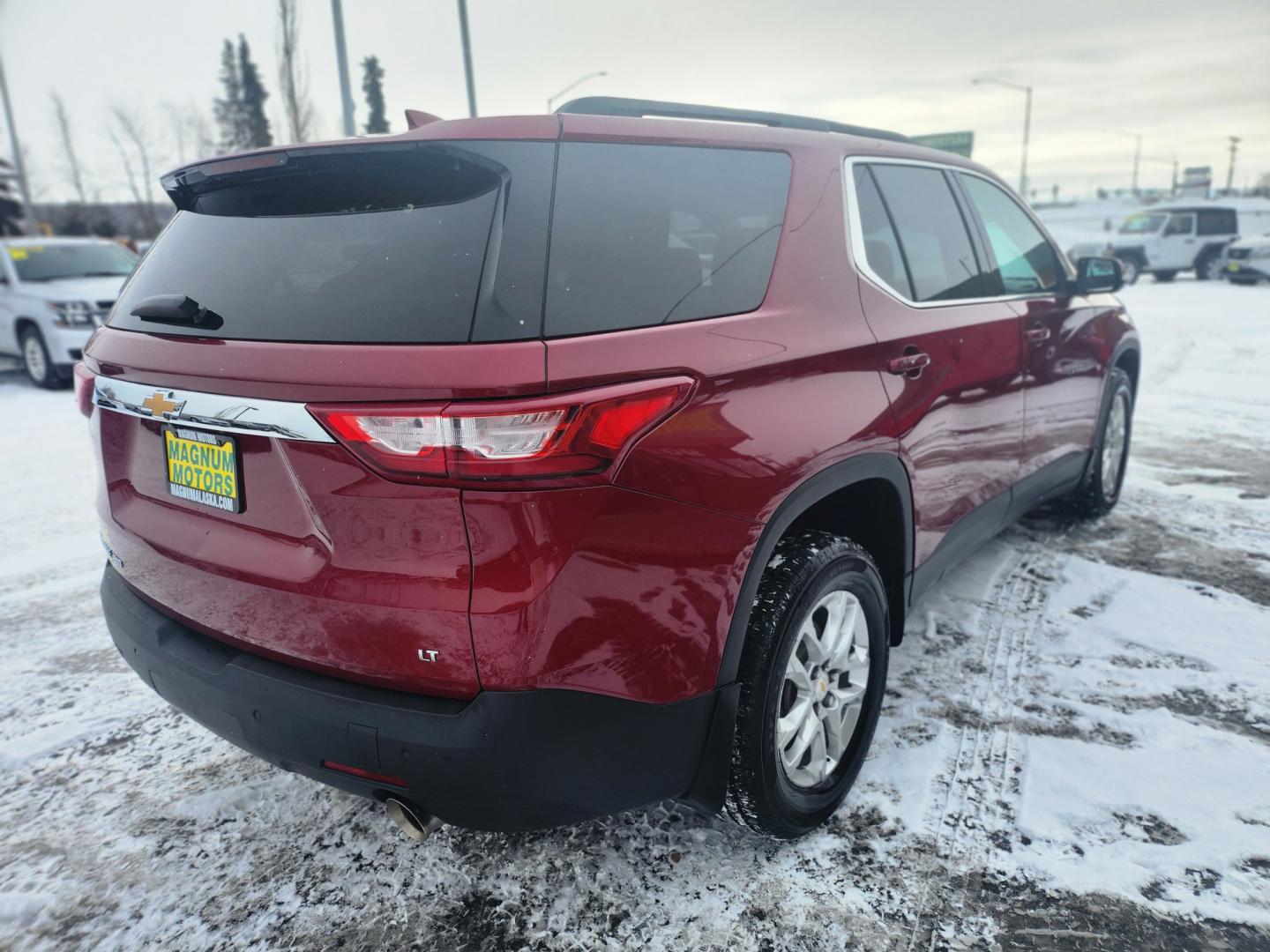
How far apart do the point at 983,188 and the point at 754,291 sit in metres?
2.02

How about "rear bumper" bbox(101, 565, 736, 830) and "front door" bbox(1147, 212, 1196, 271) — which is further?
"front door" bbox(1147, 212, 1196, 271)

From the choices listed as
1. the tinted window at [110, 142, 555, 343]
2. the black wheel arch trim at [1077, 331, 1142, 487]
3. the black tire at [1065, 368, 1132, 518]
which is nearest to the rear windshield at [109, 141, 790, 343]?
the tinted window at [110, 142, 555, 343]

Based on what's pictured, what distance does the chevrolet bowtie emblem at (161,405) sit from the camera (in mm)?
1976

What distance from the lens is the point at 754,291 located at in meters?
2.15

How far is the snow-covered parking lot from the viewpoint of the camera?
2.14m

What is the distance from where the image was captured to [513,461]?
1641 millimetres

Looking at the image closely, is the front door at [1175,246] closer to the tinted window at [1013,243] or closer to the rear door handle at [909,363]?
the tinted window at [1013,243]

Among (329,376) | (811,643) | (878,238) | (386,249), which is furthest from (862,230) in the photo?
(329,376)

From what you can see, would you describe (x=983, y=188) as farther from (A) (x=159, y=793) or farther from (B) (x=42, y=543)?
(B) (x=42, y=543)

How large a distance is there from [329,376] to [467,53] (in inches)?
684

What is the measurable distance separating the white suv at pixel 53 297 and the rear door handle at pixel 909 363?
31.3 ft

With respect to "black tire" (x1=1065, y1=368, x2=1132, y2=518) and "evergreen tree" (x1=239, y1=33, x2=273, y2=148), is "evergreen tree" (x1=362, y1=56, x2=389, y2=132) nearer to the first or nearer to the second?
"evergreen tree" (x1=239, y1=33, x2=273, y2=148)

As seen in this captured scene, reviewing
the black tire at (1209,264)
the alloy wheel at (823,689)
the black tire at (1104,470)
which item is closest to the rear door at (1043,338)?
the black tire at (1104,470)

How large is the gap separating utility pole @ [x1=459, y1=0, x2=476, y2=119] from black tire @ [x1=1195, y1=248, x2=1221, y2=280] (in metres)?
18.3
